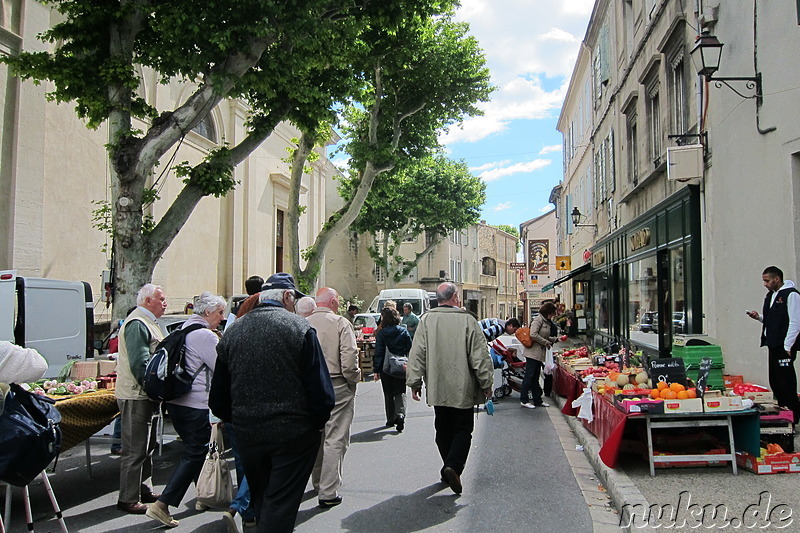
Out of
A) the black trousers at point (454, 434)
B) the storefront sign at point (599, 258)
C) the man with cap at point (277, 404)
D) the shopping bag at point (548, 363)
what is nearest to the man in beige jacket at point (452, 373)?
the black trousers at point (454, 434)

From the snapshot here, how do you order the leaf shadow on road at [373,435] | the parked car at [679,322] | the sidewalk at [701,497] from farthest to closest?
the parked car at [679,322] < the leaf shadow on road at [373,435] < the sidewalk at [701,497]

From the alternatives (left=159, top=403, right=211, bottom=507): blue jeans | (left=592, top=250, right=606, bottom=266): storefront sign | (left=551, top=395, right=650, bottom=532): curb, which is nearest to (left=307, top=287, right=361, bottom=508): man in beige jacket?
(left=159, top=403, right=211, bottom=507): blue jeans

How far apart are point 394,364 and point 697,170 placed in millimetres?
5639

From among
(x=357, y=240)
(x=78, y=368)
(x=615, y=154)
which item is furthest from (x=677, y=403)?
(x=357, y=240)

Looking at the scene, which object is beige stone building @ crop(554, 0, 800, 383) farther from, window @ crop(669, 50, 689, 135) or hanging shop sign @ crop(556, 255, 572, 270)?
hanging shop sign @ crop(556, 255, 572, 270)

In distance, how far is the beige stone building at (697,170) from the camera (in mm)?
7445

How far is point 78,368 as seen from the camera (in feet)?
24.3

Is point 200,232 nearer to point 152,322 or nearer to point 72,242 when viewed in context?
point 72,242

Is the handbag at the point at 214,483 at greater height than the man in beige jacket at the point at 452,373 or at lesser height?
lesser

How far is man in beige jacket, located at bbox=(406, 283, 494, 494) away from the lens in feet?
18.1

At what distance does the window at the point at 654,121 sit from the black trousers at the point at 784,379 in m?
6.93

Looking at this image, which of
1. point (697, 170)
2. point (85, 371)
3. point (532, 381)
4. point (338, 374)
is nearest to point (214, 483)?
point (338, 374)

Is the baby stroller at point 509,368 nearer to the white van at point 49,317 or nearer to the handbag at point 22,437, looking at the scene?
the white van at point 49,317

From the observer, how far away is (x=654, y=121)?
43.4 feet
